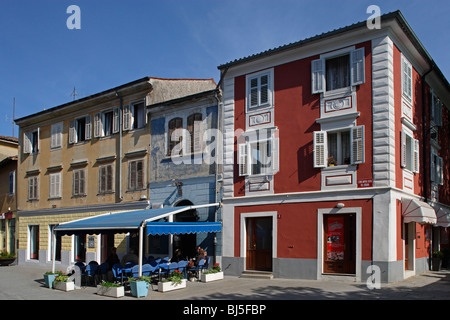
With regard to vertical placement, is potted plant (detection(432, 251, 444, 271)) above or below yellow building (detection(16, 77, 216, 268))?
below

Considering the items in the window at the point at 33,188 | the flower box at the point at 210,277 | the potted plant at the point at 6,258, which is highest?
the window at the point at 33,188

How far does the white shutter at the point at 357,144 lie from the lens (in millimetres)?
15148

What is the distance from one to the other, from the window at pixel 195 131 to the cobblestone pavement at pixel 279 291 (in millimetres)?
5806

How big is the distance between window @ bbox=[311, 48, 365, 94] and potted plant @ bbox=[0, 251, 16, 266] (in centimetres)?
2172

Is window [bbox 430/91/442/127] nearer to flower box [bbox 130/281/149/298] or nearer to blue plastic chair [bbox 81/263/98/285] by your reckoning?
flower box [bbox 130/281/149/298]

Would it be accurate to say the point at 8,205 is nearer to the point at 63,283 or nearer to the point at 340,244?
the point at 63,283

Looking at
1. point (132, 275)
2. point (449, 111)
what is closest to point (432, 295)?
point (132, 275)

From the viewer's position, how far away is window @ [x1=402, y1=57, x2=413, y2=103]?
16355mm

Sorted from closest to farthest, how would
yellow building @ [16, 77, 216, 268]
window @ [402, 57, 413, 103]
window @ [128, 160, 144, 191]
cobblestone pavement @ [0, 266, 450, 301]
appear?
cobblestone pavement @ [0, 266, 450, 301] < window @ [402, 57, 413, 103] < window @ [128, 160, 144, 191] < yellow building @ [16, 77, 216, 268]

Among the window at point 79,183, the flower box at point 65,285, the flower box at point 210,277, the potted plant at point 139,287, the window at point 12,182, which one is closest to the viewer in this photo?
the potted plant at point 139,287

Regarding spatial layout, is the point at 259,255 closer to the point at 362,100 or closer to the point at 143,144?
the point at 362,100

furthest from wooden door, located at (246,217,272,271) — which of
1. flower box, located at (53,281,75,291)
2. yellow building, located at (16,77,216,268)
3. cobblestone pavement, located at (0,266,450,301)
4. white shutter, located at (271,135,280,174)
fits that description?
flower box, located at (53,281,75,291)

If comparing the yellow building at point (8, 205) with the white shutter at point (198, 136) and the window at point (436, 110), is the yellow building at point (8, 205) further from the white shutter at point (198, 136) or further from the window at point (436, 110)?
the window at point (436, 110)

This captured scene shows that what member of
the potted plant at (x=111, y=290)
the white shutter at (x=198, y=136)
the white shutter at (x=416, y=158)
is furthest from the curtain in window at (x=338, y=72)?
the potted plant at (x=111, y=290)
